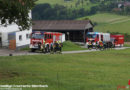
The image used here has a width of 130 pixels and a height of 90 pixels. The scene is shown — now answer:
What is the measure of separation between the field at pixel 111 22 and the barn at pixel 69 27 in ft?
88.1

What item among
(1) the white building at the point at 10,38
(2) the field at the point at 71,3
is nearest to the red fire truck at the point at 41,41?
(1) the white building at the point at 10,38

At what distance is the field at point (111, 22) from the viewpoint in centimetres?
10250

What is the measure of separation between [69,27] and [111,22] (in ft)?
140

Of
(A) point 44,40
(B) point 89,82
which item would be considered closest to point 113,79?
(B) point 89,82

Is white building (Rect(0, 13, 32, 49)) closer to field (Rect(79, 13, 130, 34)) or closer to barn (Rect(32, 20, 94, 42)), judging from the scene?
barn (Rect(32, 20, 94, 42))

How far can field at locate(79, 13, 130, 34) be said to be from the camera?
102 meters

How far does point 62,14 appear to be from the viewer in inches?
5212

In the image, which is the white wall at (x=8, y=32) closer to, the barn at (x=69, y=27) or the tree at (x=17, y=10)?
the barn at (x=69, y=27)

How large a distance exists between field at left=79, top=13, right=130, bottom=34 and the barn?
26.9 meters

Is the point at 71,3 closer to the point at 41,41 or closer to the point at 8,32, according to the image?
the point at 8,32

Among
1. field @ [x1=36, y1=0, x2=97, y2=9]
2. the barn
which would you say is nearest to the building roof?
the barn

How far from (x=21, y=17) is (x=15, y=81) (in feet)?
15.6

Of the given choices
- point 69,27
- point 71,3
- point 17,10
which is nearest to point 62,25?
point 69,27

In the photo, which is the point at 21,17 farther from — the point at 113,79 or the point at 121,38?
the point at 121,38
